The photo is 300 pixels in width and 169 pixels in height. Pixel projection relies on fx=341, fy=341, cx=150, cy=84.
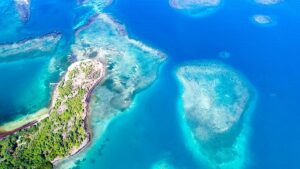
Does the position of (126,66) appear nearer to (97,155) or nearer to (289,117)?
(97,155)

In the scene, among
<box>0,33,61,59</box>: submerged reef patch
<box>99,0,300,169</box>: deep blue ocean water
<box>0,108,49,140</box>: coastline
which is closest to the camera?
<box>0,108,49,140</box>: coastline

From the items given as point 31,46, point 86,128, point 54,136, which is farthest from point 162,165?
point 31,46

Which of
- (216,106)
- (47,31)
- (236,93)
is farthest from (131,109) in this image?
(47,31)

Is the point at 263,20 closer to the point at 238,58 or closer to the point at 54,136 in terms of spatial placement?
the point at 238,58

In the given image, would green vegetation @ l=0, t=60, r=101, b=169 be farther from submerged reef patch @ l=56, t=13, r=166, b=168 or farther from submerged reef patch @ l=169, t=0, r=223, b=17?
submerged reef patch @ l=169, t=0, r=223, b=17

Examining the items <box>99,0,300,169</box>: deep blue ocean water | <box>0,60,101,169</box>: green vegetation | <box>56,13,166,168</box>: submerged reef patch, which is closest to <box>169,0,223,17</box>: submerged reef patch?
<box>99,0,300,169</box>: deep blue ocean water

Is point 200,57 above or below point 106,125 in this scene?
above
